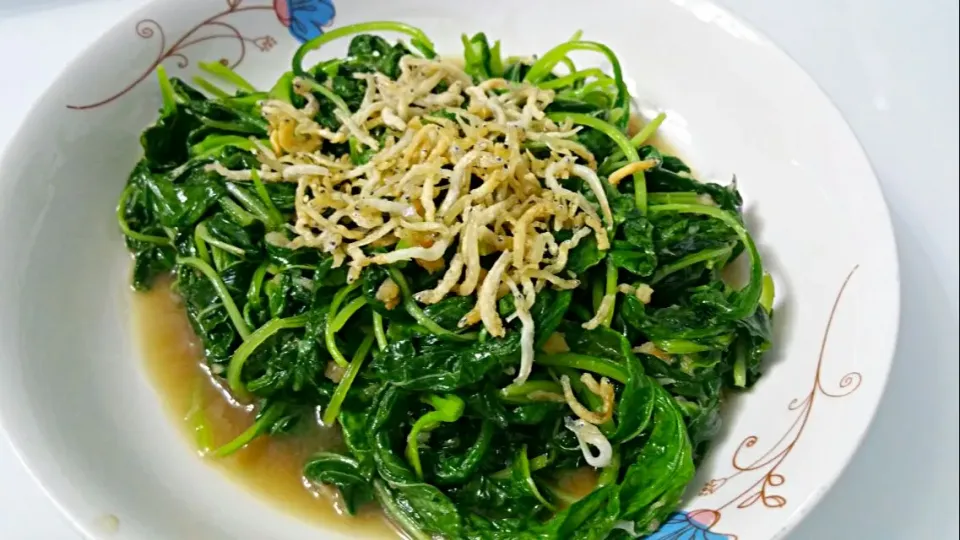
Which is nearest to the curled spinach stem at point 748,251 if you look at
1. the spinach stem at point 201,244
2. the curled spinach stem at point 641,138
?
the curled spinach stem at point 641,138

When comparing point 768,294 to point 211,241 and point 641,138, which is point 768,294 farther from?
point 211,241

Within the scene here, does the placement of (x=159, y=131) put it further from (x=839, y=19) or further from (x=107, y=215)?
(x=839, y=19)

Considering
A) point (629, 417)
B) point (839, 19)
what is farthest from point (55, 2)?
point (839, 19)

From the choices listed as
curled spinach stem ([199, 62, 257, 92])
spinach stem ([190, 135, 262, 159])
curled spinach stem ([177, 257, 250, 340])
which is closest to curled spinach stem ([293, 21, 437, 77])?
curled spinach stem ([199, 62, 257, 92])

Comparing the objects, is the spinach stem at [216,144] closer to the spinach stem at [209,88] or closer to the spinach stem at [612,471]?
the spinach stem at [209,88]

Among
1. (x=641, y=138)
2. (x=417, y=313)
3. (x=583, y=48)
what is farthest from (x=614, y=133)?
(x=417, y=313)

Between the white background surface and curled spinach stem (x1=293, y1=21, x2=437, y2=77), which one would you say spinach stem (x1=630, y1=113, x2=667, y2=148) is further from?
the white background surface
